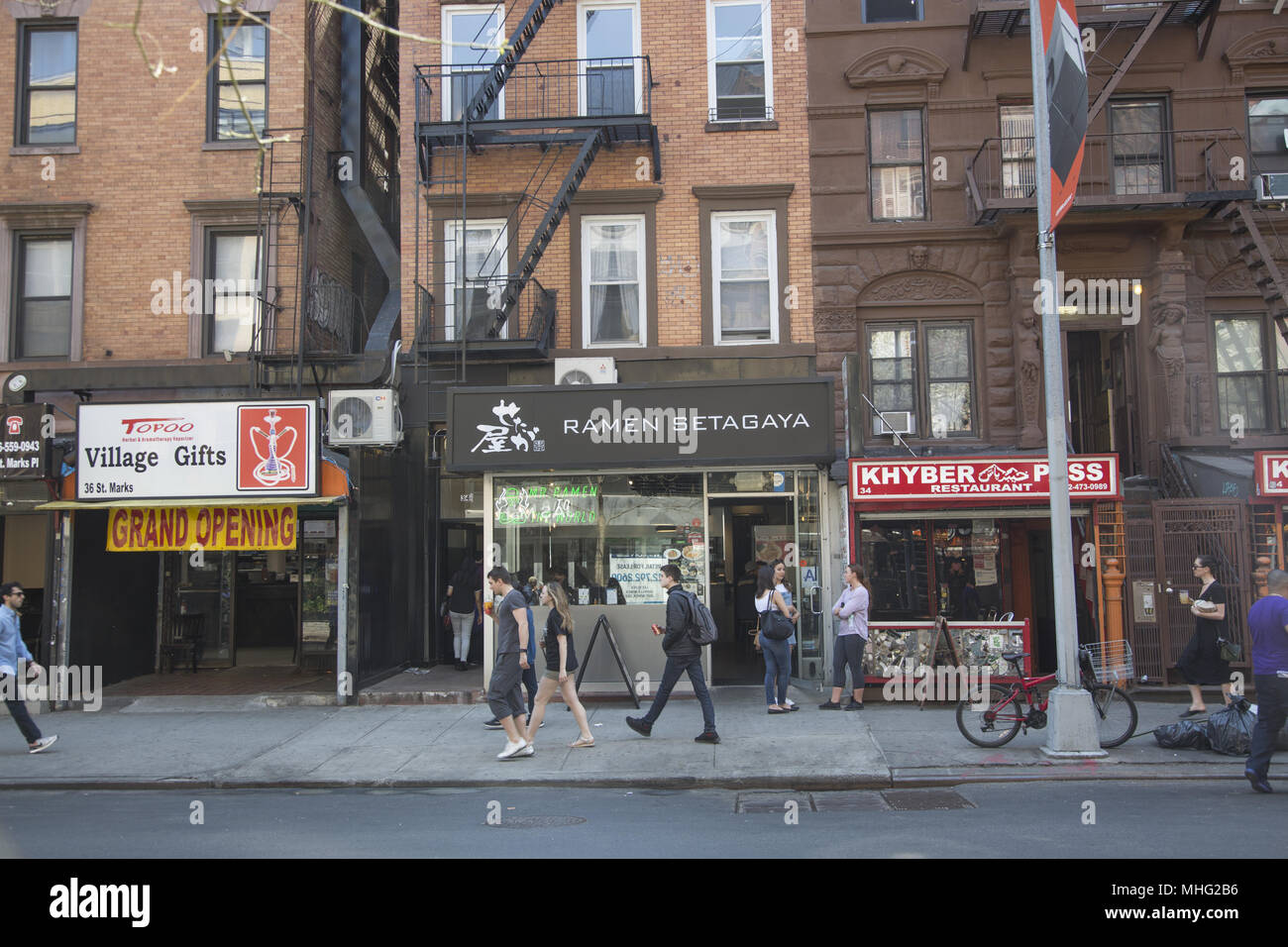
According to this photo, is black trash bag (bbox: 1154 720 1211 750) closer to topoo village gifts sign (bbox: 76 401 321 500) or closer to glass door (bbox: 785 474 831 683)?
glass door (bbox: 785 474 831 683)

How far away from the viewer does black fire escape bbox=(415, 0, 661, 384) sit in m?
13.9

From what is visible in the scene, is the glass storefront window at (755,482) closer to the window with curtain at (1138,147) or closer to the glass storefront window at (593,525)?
the glass storefront window at (593,525)

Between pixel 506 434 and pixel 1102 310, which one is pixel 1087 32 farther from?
pixel 506 434

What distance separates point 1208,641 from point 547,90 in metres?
11.6

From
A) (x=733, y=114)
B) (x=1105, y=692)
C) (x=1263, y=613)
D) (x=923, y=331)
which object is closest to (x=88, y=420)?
(x=733, y=114)

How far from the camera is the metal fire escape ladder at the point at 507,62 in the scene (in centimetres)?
1376

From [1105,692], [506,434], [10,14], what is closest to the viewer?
[1105,692]

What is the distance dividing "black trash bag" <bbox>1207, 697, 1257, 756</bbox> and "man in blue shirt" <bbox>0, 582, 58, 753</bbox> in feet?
40.8

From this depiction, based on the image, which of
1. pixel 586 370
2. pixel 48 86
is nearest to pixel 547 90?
pixel 586 370

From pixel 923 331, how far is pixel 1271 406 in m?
5.18

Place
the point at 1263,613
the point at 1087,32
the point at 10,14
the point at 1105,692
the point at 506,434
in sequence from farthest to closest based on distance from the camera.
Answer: the point at 10,14 < the point at 1087,32 < the point at 506,434 < the point at 1105,692 < the point at 1263,613

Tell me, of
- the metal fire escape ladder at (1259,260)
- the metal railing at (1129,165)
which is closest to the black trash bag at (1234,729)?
the metal fire escape ladder at (1259,260)

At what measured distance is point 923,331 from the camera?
1457cm

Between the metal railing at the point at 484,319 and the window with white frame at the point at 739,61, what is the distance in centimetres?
399
